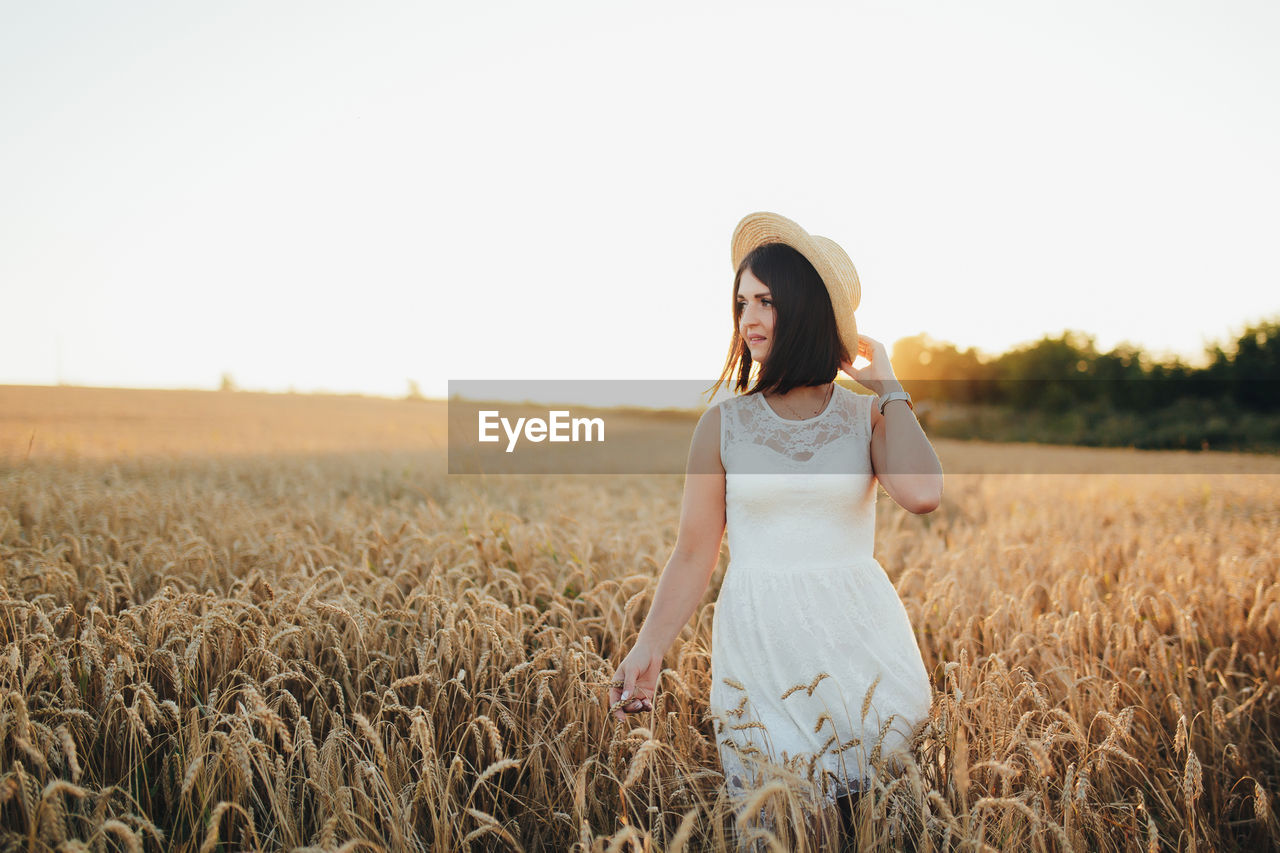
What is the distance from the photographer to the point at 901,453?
Answer: 186cm

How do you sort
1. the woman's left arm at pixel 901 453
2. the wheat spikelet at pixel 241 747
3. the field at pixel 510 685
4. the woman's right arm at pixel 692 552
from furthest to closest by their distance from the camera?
the woman's right arm at pixel 692 552
the woman's left arm at pixel 901 453
the field at pixel 510 685
the wheat spikelet at pixel 241 747

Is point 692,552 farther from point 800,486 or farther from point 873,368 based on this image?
point 873,368

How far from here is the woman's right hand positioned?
1.88 meters

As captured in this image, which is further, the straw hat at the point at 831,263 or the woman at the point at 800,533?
the straw hat at the point at 831,263

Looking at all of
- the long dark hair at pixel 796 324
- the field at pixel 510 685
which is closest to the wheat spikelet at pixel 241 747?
the field at pixel 510 685

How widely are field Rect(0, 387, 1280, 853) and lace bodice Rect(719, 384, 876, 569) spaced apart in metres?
0.45

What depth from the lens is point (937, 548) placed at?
15.5 ft

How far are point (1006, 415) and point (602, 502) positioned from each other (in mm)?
40942

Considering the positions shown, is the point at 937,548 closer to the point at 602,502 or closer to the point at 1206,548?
the point at 1206,548

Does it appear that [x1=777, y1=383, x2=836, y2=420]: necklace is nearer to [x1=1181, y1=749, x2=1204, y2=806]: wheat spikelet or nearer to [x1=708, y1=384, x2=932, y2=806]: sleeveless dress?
[x1=708, y1=384, x2=932, y2=806]: sleeveless dress

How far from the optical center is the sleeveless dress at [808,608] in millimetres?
1831

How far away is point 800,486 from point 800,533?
→ 13 centimetres

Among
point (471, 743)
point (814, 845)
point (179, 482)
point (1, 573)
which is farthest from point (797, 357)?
point (179, 482)

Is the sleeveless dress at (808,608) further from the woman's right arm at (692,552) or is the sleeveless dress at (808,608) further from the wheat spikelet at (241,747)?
the wheat spikelet at (241,747)
